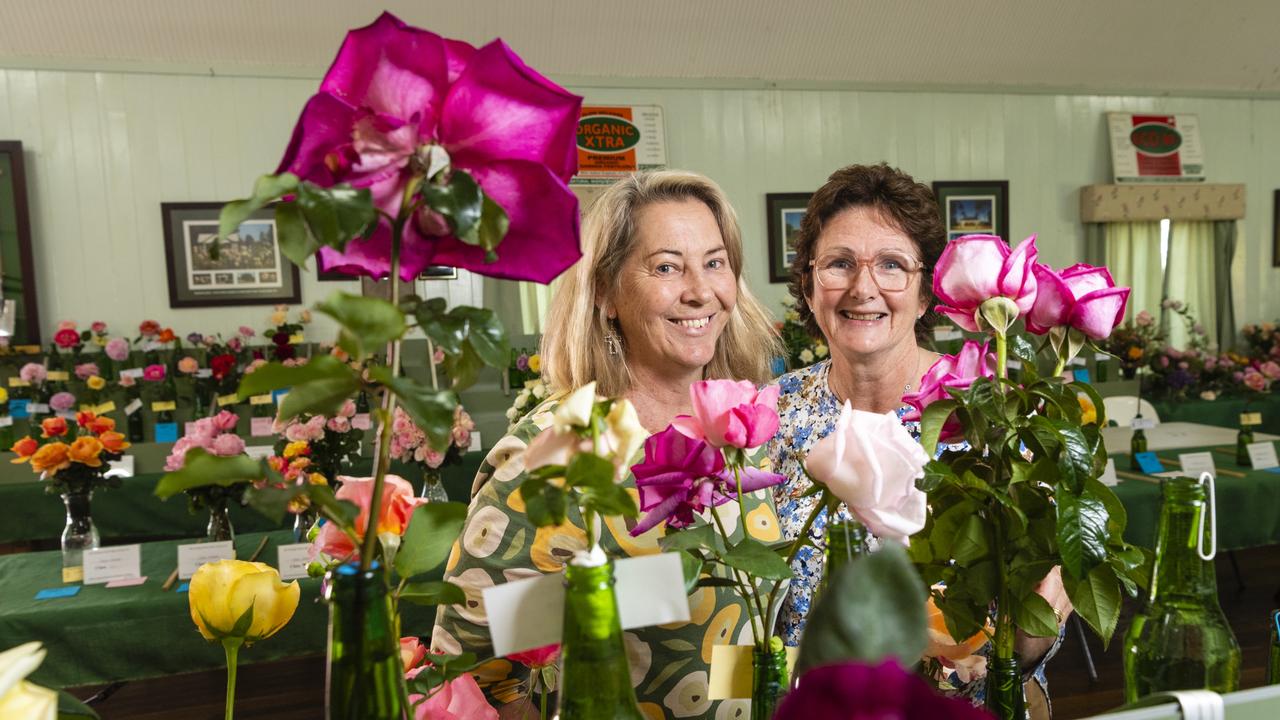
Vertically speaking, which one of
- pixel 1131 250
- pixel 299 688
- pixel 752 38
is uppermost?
pixel 752 38

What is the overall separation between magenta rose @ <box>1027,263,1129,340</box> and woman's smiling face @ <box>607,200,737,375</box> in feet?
2.50

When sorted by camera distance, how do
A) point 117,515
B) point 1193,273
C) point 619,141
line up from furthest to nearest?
1. point 1193,273
2. point 619,141
3. point 117,515

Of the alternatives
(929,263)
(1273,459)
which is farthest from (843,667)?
(1273,459)

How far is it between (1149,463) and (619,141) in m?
4.22

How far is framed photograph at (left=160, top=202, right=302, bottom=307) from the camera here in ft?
18.4

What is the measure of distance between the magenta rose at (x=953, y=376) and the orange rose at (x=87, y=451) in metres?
2.59

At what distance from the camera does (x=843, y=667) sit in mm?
277

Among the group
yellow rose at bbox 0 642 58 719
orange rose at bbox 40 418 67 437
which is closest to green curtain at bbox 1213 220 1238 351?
orange rose at bbox 40 418 67 437

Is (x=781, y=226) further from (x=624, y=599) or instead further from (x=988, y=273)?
(x=624, y=599)

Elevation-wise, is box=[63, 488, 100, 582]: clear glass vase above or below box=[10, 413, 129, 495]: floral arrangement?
below

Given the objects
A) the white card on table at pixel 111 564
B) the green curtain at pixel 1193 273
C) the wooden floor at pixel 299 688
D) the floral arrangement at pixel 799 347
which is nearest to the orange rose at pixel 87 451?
the white card on table at pixel 111 564

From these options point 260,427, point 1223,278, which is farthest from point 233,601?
point 1223,278

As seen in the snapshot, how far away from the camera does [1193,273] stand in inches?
292

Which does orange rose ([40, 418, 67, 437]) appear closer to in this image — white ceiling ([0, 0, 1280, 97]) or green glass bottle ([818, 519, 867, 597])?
green glass bottle ([818, 519, 867, 597])
